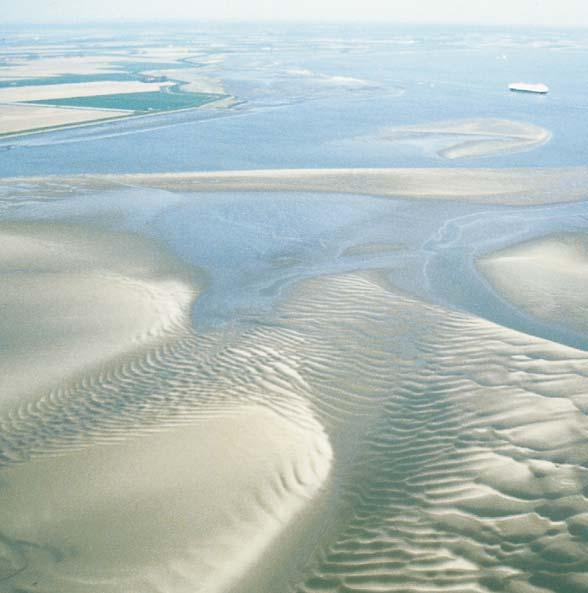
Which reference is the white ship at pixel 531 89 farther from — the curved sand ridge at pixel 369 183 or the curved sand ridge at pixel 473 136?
the curved sand ridge at pixel 369 183

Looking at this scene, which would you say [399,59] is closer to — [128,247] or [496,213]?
[496,213]

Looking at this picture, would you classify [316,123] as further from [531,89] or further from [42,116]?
[531,89]

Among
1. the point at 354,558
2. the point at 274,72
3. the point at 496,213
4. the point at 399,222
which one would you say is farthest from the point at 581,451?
the point at 274,72

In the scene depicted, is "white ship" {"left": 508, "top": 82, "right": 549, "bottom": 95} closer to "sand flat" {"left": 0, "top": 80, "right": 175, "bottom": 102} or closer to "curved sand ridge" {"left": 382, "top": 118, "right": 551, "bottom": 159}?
"curved sand ridge" {"left": 382, "top": 118, "right": 551, "bottom": 159}

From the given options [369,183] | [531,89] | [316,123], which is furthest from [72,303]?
[531,89]

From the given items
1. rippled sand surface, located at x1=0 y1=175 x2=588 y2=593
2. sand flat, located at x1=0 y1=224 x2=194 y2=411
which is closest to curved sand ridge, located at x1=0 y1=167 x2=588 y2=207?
sand flat, located at x1=0 y1=224 x2=194 y2=411
